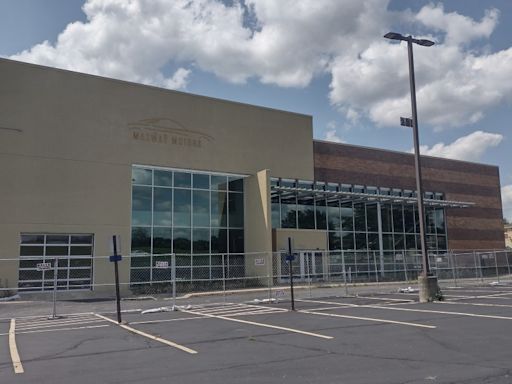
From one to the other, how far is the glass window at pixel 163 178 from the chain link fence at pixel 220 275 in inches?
157

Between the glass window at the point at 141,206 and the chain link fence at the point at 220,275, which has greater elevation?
the glass window at the point at 141,206

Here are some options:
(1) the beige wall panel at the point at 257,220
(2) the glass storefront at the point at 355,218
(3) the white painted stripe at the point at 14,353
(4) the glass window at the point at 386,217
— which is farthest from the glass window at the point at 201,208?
(3) the white painted stripe at the point at 14,353

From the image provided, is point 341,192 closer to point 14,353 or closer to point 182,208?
point 182,208

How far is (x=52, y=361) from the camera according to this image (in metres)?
8.73

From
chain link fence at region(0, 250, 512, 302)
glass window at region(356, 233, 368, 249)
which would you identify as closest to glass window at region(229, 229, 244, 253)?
chain link fence at region(0, 250, 512, 302)

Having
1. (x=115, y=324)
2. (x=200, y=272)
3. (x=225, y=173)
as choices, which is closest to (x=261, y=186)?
(x=225, y=173)

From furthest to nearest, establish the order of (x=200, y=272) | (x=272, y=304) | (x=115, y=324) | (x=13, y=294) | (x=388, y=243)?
(x=388, y=243), (x=200, y=272), (x=13, y=294), (x=272, y=304), (x=115, y=324)

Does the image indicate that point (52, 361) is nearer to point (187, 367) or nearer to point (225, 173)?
point (187, 367)

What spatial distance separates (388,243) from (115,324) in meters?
26.0

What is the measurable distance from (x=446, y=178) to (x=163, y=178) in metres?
24.6

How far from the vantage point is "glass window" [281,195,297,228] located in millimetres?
32000

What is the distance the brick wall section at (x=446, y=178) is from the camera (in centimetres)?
3503

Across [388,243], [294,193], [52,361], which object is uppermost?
[294,193]

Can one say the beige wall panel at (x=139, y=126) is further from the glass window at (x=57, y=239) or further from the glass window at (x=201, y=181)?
the glass window at (x=57, y=239)
